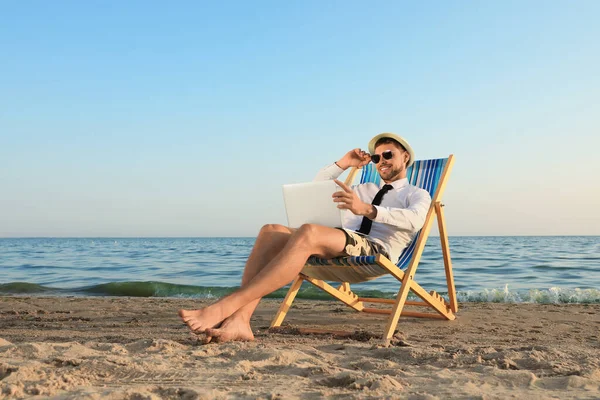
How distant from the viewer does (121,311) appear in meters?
5.10

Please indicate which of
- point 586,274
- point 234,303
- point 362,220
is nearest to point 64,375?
point 234,303

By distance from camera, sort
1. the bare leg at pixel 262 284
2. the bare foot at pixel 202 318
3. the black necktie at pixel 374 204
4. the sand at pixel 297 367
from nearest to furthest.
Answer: the sand at pixel 297 367 → the bare foot at pixel 202 318 → the bare leg at pixel 262 284 → the black necktie at pixel 374 204

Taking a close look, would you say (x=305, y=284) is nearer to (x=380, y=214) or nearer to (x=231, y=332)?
(x=380, y=214)

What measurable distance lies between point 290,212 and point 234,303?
0.78 m

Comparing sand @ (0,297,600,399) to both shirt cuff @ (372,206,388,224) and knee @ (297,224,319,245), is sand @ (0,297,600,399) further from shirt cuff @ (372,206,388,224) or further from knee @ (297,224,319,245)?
shirt cuff @ (372,206,388,224)

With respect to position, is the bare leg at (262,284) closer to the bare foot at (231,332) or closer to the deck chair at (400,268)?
the bare foot at (231,332)

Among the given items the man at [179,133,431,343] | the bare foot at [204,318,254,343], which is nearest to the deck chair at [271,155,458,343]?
the man at [179,133,431,343]

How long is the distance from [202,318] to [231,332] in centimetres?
20

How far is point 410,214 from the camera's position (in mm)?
3604

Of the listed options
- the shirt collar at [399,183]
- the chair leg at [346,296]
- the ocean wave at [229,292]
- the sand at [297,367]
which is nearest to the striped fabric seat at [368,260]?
the shirt collar at [399,183]

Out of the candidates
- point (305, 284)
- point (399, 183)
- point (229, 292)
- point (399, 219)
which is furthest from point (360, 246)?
point (305, 284)

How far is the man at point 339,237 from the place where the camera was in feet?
9.57

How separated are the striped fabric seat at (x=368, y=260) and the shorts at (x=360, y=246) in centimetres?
7

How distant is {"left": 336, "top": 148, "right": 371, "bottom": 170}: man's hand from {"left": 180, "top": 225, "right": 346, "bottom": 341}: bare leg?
1016 millimetres
